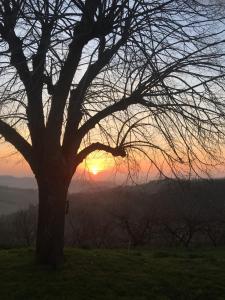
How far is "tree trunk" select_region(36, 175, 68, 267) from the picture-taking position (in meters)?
9.40

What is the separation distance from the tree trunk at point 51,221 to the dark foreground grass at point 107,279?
0.29 m

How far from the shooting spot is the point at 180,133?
31.0ft

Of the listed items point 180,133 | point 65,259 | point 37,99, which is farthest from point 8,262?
point 180,133

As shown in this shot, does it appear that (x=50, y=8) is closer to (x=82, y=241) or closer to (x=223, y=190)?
(x=82, y=241)

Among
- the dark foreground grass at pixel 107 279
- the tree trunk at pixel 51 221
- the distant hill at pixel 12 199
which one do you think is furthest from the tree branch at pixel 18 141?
the distant hill at pixel 12 199

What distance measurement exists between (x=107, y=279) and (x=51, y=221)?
158 centimetres

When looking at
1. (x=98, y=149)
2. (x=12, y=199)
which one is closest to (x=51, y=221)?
(x=98, y=149)

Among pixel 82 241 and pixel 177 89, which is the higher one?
pixel 177 89

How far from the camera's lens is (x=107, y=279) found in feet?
28.4

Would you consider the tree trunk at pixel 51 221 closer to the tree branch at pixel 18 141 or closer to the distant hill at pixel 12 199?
the tree branch at pixel 18 141

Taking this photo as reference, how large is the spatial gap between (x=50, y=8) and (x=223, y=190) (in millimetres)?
20780

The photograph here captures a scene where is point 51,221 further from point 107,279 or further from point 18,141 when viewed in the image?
point 18,141

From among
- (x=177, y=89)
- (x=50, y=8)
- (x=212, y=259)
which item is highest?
(x=50, y=8)

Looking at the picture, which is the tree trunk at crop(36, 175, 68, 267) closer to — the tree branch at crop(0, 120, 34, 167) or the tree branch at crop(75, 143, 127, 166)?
the tree branch at crop(0, 120, 34, 167)
